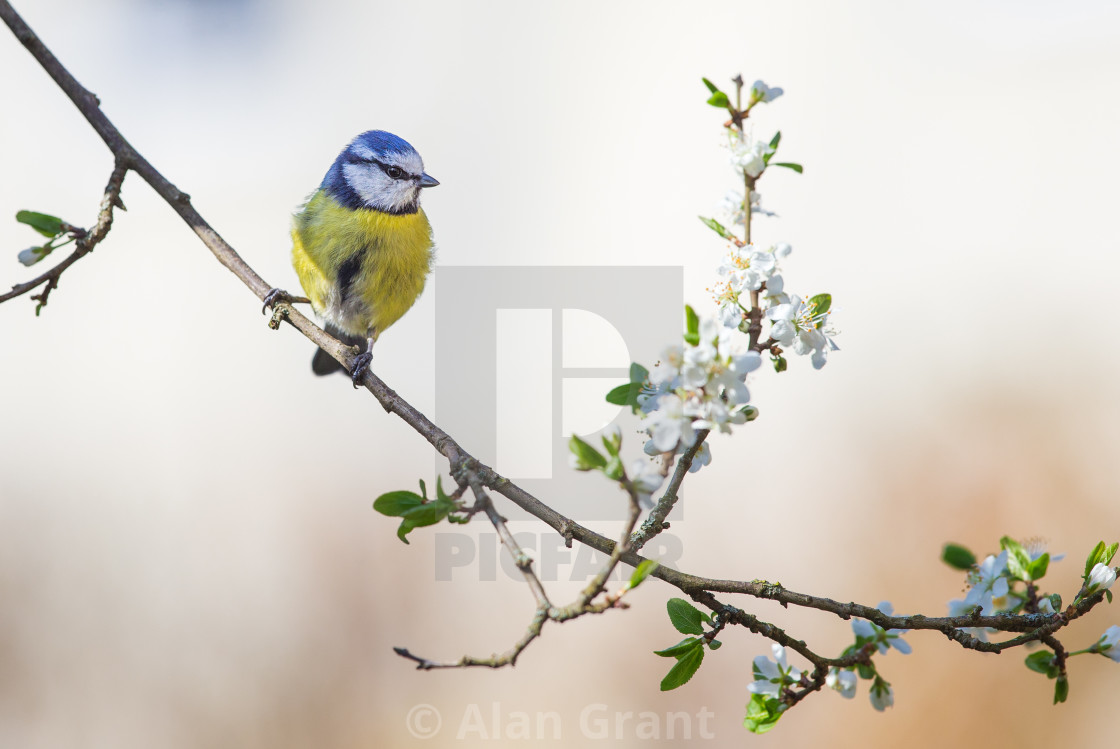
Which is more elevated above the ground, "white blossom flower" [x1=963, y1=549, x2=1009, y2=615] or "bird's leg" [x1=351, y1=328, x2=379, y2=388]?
"bird's leg" [x1=351, y1=328, x2=379, y2=388]

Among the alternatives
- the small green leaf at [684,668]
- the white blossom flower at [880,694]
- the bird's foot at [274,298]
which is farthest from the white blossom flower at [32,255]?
the white blossom flower at [880,694]

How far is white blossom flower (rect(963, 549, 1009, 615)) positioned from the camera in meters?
0.95

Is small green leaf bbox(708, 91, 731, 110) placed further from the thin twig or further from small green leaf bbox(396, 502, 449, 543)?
the thin twig

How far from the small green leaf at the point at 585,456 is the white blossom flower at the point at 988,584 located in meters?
0.47

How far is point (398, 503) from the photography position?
3.35ft

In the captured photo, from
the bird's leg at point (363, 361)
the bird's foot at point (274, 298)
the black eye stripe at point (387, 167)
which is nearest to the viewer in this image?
the bird's foot at point (274, 298)

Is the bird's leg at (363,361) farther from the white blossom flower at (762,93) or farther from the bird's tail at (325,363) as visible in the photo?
the white blossom flower at (762,93)

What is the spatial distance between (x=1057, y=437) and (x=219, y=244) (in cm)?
329

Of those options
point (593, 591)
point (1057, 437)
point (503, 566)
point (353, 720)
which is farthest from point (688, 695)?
point (593, 591)

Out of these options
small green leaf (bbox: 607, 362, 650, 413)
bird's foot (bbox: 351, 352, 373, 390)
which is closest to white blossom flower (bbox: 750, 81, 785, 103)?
small green leaf (bbox: 607, 362, 650, 413)

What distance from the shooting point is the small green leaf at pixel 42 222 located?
1297 mm

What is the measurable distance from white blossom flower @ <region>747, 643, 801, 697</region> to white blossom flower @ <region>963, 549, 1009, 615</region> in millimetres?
239

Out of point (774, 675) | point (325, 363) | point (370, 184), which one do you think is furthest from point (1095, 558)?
point (325, 363)

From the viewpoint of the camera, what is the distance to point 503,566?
327cm
